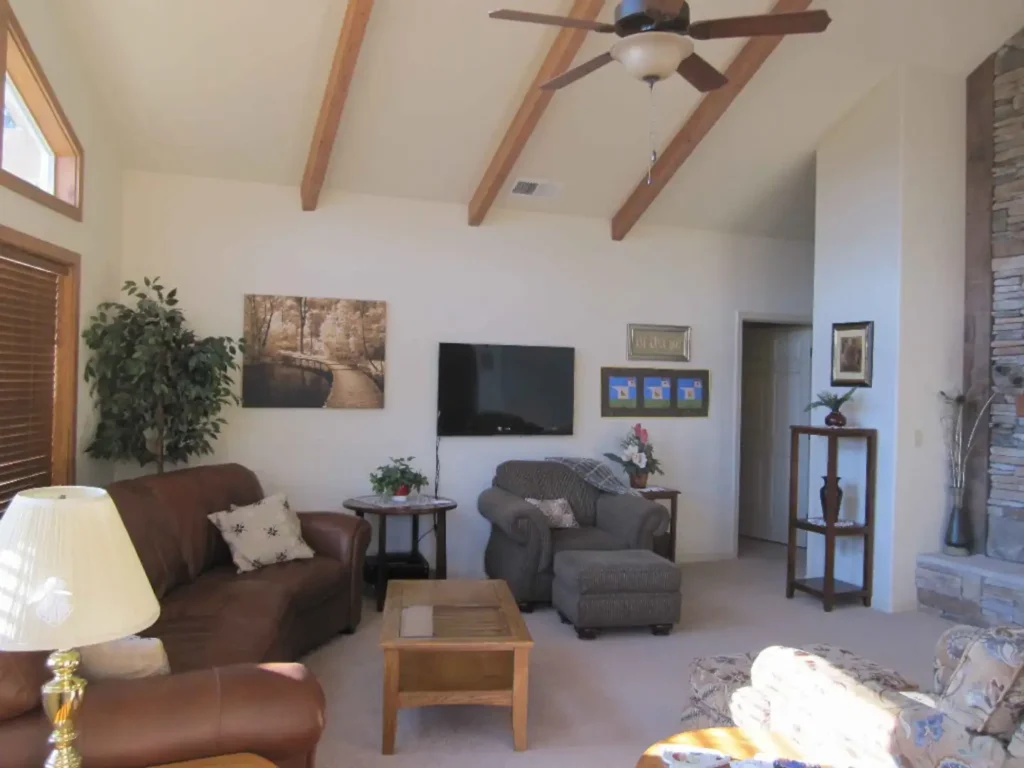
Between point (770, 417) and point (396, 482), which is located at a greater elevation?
point (770, 417)

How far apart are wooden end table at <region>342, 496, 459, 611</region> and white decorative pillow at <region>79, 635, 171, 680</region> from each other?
250cm

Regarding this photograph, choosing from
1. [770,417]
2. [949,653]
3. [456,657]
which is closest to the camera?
[949,653]

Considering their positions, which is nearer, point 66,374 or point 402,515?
point 66,374

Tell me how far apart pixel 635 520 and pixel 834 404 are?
1.59 m

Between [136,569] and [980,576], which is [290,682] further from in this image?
[980,576]

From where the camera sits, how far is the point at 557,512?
16.8 feet

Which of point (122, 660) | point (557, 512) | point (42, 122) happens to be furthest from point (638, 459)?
point (42, 122)

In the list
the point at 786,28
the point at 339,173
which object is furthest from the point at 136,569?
the point at 339,173

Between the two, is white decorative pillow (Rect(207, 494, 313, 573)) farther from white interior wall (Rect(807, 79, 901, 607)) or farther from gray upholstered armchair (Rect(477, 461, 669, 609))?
white interior wall (Rect(807, 79, 901, 607))

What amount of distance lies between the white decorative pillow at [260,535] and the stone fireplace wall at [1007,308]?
172 inches

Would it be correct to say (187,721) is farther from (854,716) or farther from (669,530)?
(669,530)

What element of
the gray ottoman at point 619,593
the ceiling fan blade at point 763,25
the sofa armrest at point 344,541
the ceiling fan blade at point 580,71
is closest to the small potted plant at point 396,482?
the sofa armrest at point 344,541

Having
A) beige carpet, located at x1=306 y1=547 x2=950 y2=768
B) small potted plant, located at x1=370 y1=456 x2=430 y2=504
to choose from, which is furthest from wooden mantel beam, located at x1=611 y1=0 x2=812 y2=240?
beige carpet, located at x1=306 y1=547 x2=950 y2=768

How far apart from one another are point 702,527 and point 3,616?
543 centimetres
